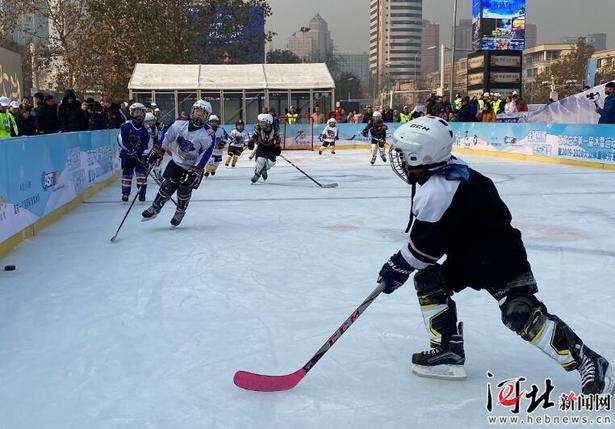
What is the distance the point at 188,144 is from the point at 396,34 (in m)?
138

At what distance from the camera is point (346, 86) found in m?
68.5

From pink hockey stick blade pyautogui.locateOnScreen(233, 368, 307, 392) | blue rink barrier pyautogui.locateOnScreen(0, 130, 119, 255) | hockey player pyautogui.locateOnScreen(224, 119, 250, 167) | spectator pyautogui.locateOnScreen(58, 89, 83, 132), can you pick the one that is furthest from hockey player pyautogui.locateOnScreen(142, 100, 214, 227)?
hockey player pyautogui.locateOnScreen(224, 119, 250, 167)

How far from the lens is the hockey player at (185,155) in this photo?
750cm

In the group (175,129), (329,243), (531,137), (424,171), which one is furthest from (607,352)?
(531,137)

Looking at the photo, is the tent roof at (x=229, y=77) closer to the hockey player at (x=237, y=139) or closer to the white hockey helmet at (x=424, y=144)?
the hockey player at (x=237, y=139)

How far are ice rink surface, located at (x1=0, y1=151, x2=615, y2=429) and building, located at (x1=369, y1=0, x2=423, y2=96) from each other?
130 m

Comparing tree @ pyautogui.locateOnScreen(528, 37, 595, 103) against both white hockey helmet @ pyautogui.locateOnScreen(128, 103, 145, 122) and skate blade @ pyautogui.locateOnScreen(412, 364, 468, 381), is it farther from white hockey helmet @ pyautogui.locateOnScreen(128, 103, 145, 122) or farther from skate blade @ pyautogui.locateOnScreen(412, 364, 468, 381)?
skate blade @ pyautogui.locateOnScreen(412, 364, 468, 381)

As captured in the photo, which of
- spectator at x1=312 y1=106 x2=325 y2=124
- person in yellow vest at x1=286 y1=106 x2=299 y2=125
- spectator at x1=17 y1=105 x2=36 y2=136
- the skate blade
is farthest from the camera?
spectator at x1=312 y1=106 x2=325 y2=124

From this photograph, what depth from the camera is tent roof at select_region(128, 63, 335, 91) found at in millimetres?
26875

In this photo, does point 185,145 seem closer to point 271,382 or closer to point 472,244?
point 271,382

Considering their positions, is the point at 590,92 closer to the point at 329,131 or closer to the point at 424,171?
the point at 329,131

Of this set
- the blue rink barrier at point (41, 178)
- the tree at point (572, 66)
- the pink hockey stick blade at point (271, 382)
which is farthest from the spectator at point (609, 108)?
the tree at point (572, 66)

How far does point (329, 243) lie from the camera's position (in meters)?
6.61

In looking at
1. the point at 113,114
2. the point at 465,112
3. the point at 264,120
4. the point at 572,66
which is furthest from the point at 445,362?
the point at 572,66
